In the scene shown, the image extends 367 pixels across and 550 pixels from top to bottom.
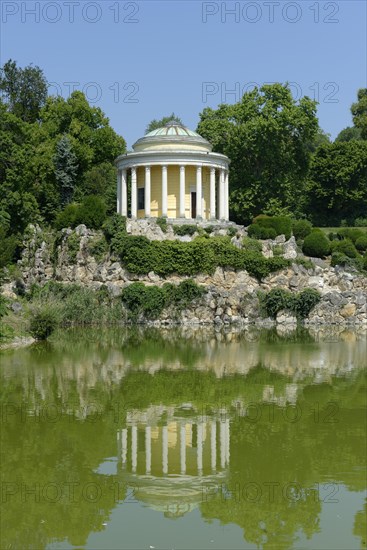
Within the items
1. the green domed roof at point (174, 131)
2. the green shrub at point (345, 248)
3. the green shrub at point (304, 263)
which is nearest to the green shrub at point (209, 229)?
the green shrub at point (304, 263)

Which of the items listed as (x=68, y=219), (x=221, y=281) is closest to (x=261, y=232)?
(x=221, y=281)

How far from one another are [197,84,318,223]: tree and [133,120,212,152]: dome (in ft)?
29.7

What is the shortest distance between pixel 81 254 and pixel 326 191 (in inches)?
993

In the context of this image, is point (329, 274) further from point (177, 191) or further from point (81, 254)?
point (81, 254)

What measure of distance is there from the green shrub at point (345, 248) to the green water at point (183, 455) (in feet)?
74.4

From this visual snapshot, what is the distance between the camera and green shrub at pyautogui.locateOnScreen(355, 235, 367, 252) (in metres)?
48.9

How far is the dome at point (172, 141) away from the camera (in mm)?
48281

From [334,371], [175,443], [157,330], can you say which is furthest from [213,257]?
[175,443]

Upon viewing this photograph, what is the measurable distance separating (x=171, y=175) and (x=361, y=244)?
1230 centimetres

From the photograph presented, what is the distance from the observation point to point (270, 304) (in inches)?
1645

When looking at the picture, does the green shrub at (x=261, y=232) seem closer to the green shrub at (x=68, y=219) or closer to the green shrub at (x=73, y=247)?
the green shrub at (x=73, y=247)

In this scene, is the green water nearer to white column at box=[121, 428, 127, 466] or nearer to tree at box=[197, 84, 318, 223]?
white column at box=[121, 428, 127, 466]

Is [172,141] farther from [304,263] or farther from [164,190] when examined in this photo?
[304,263]

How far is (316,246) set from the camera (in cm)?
4659
